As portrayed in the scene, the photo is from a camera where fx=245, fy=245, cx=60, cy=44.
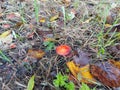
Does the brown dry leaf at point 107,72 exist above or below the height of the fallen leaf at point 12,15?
below

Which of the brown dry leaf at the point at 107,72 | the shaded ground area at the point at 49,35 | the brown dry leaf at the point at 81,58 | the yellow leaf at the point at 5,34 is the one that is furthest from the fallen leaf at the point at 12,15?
the brown dry leaf at the point at 107,72

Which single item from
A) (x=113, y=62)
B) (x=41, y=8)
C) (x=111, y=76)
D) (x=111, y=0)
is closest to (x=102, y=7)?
(x=111, y=0)

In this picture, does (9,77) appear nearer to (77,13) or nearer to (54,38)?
(54,38)

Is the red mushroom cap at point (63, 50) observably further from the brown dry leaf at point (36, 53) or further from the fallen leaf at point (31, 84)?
the fallen leaf at point (31, 84)

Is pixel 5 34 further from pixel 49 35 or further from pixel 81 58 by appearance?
pixel 81 58

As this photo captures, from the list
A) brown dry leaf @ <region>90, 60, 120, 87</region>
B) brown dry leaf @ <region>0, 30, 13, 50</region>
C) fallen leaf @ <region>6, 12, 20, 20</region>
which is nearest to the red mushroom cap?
brown dry leaf @ <region>90, 60, 120, 87</region>

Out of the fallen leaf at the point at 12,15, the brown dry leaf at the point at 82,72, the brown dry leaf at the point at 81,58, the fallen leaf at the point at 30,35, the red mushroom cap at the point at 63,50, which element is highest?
the fallen leaf at the point at 12,15

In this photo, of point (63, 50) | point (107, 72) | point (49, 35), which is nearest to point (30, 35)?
point (49, 35)
